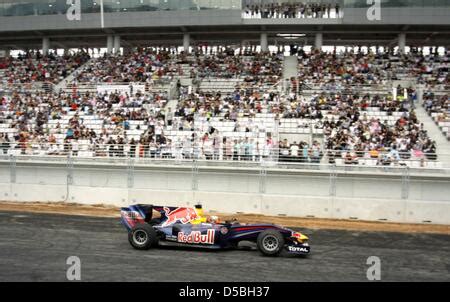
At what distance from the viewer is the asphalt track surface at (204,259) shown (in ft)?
39.1

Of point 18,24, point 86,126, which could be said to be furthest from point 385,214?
point 18,24

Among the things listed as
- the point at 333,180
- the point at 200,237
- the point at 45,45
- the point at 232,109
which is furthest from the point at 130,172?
the point at 45,45

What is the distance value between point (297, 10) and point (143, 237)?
27.3 metres

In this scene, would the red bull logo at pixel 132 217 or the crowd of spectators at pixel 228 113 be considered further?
the crowd of spectators at pixel 228 113

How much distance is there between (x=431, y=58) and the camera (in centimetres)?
3547

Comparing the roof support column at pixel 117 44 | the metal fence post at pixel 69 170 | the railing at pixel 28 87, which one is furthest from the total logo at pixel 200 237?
the roof support column at pixel 117 44

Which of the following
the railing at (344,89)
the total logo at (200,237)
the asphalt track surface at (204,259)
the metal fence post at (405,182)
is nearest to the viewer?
the asphalt track surface at (204,259)

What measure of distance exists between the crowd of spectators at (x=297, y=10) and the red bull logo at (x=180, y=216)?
2599cm

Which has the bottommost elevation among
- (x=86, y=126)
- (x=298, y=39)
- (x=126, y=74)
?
(x=86, y=126)

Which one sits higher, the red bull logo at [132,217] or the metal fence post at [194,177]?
the metal fence post at [194,177]

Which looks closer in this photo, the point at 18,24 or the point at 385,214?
the point at 385,214

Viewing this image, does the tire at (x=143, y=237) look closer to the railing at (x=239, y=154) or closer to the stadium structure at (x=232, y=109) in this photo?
the stadium structure at (x=232, y=109)
